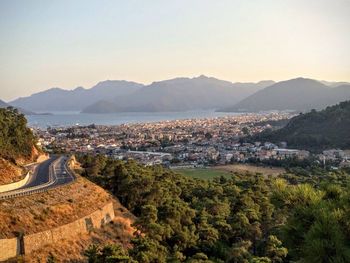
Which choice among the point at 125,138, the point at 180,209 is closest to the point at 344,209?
the point at 180,209

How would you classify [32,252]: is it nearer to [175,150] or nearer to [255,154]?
[255,154]

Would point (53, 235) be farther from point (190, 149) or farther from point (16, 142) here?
point (190, 149)

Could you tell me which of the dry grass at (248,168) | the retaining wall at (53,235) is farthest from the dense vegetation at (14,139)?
the dry grass at (248,168)

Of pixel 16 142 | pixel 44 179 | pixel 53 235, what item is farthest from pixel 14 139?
pixel 53 235

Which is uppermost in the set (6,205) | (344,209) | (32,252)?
(344,209)

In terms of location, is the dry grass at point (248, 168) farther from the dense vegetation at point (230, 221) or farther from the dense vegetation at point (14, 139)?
the dense vegetation at point (14, 139)

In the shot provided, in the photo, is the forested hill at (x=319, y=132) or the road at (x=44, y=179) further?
the forested hill at (x=319, y=132)
